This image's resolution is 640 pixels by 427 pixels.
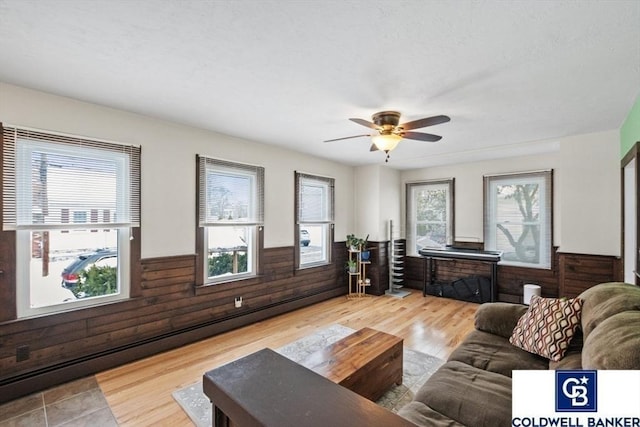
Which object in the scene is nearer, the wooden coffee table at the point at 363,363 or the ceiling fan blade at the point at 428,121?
the wooden coffee table at the point at 363,363

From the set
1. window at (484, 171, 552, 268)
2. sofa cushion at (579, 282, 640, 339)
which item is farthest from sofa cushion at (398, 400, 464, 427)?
window at (484, 171, 552, 268)

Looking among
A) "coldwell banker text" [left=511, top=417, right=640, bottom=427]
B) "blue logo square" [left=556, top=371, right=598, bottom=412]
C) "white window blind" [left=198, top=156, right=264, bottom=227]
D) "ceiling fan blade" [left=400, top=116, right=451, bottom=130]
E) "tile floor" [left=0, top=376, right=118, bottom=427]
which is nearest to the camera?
"coldwell banker text" [left=511, top=417, right=640, bottom=427]

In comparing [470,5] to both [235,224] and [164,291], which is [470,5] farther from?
[164,291]

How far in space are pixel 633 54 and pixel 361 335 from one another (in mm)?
2773

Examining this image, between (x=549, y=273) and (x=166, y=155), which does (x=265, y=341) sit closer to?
(x=166, y=155)

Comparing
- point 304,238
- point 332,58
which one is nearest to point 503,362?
point 332,58

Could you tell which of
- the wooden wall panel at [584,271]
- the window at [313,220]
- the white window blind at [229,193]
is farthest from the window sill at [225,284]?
the wooden wall panel at [584,271]

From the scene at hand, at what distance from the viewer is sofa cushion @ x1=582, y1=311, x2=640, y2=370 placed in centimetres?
120

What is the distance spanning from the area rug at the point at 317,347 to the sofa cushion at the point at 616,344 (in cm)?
133

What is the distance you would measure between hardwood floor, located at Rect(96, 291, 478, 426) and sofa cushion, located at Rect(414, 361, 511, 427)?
54.1 inches

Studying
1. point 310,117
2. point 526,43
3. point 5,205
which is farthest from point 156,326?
point 526,43

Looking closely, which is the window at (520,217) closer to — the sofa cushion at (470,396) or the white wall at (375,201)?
the white wall at (375,201)

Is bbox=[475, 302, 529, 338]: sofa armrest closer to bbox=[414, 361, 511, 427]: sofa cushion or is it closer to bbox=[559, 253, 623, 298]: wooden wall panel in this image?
bbox=[414, 361, 511, 427]: sofa cushion

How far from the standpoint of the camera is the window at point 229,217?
143 inches
